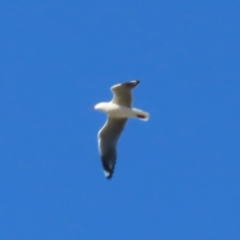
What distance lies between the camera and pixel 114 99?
53.3 feet

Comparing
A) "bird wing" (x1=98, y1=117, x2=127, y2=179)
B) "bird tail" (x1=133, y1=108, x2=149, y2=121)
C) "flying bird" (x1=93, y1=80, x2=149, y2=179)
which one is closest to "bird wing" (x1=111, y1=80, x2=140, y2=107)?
"flying bird" (x1=93, y1=80, x2=149, y2=179)

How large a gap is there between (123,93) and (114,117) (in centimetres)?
70

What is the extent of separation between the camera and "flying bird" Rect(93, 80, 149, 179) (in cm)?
1608

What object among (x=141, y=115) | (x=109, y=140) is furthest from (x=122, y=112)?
(x=109, y=140)

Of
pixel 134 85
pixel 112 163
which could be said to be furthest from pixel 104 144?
pixel 134 85

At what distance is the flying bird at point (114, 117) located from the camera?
1608 cm

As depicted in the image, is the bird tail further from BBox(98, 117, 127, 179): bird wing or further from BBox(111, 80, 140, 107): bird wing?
BBox(98, 117, 127, 179): bird wing

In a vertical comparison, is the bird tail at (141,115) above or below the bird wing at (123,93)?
below

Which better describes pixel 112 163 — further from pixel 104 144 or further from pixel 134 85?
pixel 134 85

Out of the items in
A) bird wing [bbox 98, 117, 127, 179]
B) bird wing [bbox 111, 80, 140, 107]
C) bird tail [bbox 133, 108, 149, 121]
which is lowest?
bird wing [bbox 98, 117, 127, 179]

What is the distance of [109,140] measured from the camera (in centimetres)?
1672

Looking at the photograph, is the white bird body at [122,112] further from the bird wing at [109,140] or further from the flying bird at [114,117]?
the bird wing at [109,140]

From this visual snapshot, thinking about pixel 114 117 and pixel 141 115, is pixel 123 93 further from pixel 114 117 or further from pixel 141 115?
pixel 114 117

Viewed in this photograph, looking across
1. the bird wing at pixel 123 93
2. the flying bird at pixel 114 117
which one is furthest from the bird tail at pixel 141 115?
the bird wing at pixel 123 93
